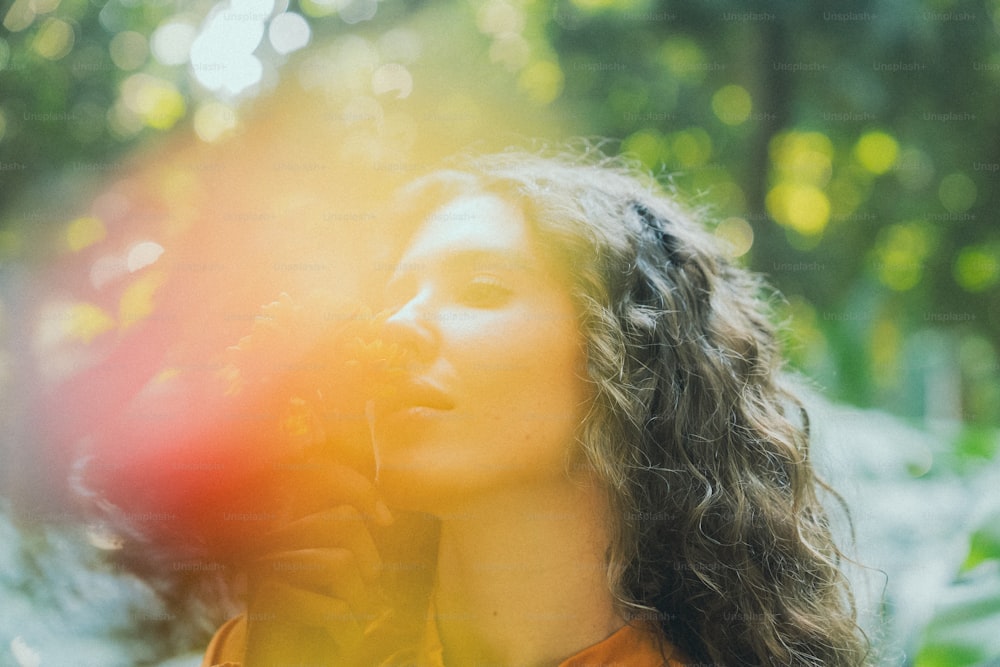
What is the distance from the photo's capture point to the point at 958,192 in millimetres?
1282

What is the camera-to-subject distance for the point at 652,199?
3.00 ft

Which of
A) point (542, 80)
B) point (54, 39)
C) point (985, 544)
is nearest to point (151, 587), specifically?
point (54, 39)

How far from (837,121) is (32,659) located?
61.2 inches

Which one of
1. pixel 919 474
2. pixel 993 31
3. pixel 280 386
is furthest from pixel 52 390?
pixel 993 31

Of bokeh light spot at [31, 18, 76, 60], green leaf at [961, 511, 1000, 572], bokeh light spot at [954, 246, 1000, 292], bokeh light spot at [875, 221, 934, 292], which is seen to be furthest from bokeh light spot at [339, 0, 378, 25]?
green leaf at [961, 511, 1000, 572]

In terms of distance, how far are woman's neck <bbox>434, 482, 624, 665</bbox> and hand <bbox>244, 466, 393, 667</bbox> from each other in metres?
0.12

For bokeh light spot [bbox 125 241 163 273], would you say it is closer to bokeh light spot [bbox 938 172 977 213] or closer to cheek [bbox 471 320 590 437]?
cheek [bbox 471 320 590 437]

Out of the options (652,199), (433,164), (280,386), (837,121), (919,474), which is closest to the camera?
(280,386)

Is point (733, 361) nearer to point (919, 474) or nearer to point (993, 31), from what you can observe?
point (919, 474)

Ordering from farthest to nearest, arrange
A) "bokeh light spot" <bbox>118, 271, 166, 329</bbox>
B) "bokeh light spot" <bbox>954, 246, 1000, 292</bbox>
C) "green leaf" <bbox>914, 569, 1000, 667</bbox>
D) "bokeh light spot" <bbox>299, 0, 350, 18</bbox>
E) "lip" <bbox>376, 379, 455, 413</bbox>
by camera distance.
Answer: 1. "bokeh light spot" <bbox>954, 246, 1000, 292</bbox>
2. "bokeh light spot" <bbox>299, 0, 350, 18</bbox>
3. "bokeh light spot" <bbox>118, 271, 166, 329</bbox>
4. "green leaf" <bbox>914, 569, 1000, 667</bbox>
5. "lip" <bbox>376, 379, 455, 413</bbox>

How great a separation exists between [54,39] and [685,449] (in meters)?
1.16

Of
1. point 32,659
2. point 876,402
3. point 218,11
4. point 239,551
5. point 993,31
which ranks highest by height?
point 218,11

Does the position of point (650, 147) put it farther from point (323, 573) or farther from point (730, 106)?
point (323, 573)

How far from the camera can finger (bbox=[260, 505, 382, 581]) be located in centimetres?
81
